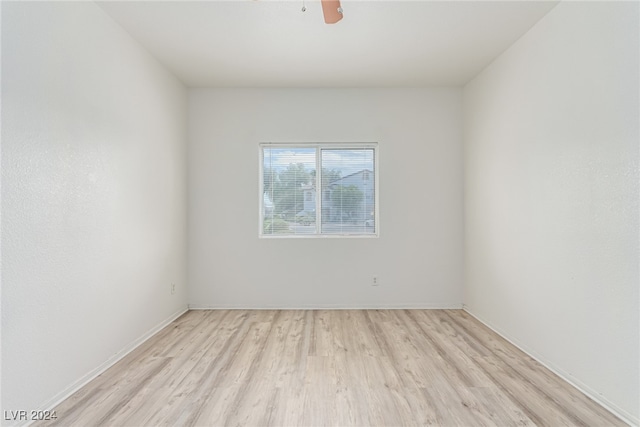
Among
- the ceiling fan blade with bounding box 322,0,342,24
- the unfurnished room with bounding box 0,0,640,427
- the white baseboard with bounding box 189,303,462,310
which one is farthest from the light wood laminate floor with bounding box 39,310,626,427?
the ceiling fan blade with bounding box 322,0,342,24

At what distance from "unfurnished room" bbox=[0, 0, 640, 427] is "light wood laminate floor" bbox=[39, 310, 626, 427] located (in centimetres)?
2

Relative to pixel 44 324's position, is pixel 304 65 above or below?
above

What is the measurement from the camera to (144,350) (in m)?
2.80

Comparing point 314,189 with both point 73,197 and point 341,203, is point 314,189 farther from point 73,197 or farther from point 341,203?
point 73,197

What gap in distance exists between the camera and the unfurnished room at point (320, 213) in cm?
188

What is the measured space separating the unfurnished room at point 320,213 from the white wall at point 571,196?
17mm

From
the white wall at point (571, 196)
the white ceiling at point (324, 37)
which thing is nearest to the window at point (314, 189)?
the white ceiling at point (324, 37)

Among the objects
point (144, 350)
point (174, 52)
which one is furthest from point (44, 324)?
point (174, 52)

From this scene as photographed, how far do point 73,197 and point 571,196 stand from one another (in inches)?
134

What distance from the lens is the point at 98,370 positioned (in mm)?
2367

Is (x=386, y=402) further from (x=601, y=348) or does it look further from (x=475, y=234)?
(x=475, y=234)

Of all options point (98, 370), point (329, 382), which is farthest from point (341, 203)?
point (98, 370)

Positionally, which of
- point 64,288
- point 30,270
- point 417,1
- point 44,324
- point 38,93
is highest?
point 417,1

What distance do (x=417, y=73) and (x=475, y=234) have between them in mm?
1932
